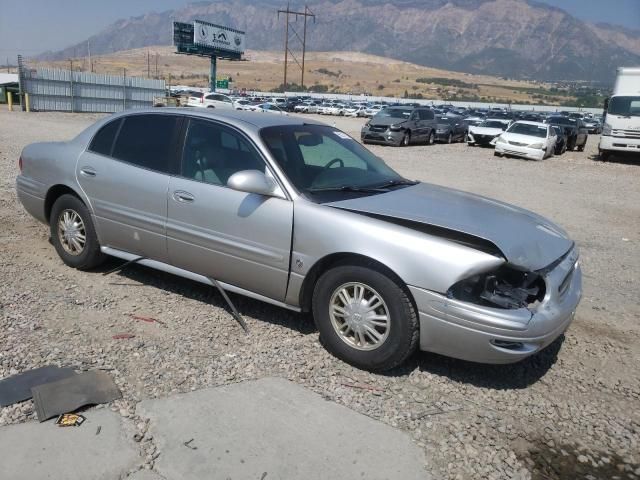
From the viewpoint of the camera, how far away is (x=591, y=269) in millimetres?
6512

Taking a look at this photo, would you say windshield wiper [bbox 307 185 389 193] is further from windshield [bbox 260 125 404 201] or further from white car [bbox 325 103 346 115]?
white car [bbox 325 103 346 115]

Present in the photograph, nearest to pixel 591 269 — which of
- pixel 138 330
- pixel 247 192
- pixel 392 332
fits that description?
pixel 392 332

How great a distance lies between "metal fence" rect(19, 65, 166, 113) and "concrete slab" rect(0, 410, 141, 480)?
3511 centimetres

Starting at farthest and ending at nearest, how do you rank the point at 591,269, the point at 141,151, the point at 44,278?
the point at 591,269 < the point at 44,278 < the point at 141,151

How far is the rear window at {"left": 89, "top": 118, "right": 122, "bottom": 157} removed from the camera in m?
5.01

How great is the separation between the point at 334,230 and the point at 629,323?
2.90 meters

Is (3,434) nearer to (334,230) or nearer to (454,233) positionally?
(334,230)

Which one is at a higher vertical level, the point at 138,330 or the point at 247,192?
the point at 247,192

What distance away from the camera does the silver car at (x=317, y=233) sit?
3457 mm

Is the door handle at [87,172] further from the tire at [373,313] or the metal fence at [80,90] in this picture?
the metal fence at [80,90]

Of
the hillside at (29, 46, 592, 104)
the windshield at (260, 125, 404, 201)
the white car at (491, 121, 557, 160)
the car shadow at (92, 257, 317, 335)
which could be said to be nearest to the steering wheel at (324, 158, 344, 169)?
the windshield at (260, 125, 404, 201)

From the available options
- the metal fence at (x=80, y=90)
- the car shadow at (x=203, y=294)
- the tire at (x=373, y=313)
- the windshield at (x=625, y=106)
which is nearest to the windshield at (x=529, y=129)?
the windshield at (x=625, y=106)

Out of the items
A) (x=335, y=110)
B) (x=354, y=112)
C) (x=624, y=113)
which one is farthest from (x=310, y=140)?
(x=335, y=110)

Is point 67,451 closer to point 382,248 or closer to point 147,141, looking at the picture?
point 382,248
